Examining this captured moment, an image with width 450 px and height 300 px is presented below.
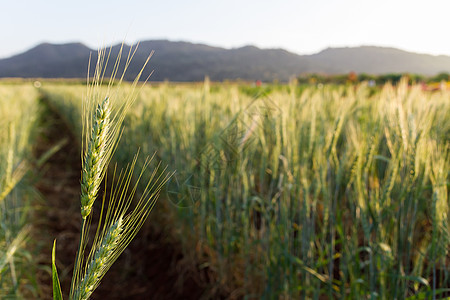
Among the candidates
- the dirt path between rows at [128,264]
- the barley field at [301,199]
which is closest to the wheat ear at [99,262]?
the barley field at [301,199]

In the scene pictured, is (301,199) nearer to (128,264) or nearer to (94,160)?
(94,160)

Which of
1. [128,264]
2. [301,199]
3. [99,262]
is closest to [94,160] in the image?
[99,262]

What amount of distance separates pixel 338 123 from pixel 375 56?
101 meters

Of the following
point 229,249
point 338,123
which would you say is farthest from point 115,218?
point 229,249

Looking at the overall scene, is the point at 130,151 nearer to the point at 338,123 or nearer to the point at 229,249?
the point at 229,249

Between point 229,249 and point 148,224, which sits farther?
point 148,224

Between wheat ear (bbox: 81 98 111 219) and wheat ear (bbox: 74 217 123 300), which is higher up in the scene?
wheat ear (bbox: 81 98 111 219)

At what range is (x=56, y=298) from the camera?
0.43 meters

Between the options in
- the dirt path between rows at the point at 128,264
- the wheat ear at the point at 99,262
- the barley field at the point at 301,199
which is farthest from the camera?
the dirt path between rows at the point at 128,264

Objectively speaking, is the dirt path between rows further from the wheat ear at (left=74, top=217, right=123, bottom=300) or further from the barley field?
the wheat ear at (left=74, top=217, right=123, bottom=300)

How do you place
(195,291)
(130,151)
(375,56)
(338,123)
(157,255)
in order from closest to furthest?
(338,123) < (195,291) < (157,255) < (130,151) < (375,56)

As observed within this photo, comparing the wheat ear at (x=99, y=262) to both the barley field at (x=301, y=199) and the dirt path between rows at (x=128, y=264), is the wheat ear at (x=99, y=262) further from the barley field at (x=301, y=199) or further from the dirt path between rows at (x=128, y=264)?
the dirt path between rows at (x=128, y=264)

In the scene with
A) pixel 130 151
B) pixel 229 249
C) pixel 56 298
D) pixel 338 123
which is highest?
pixel 338 123

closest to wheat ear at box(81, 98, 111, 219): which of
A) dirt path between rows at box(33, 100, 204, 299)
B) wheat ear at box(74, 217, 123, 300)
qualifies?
wheat ear at box(74, 217, 123, 300)
